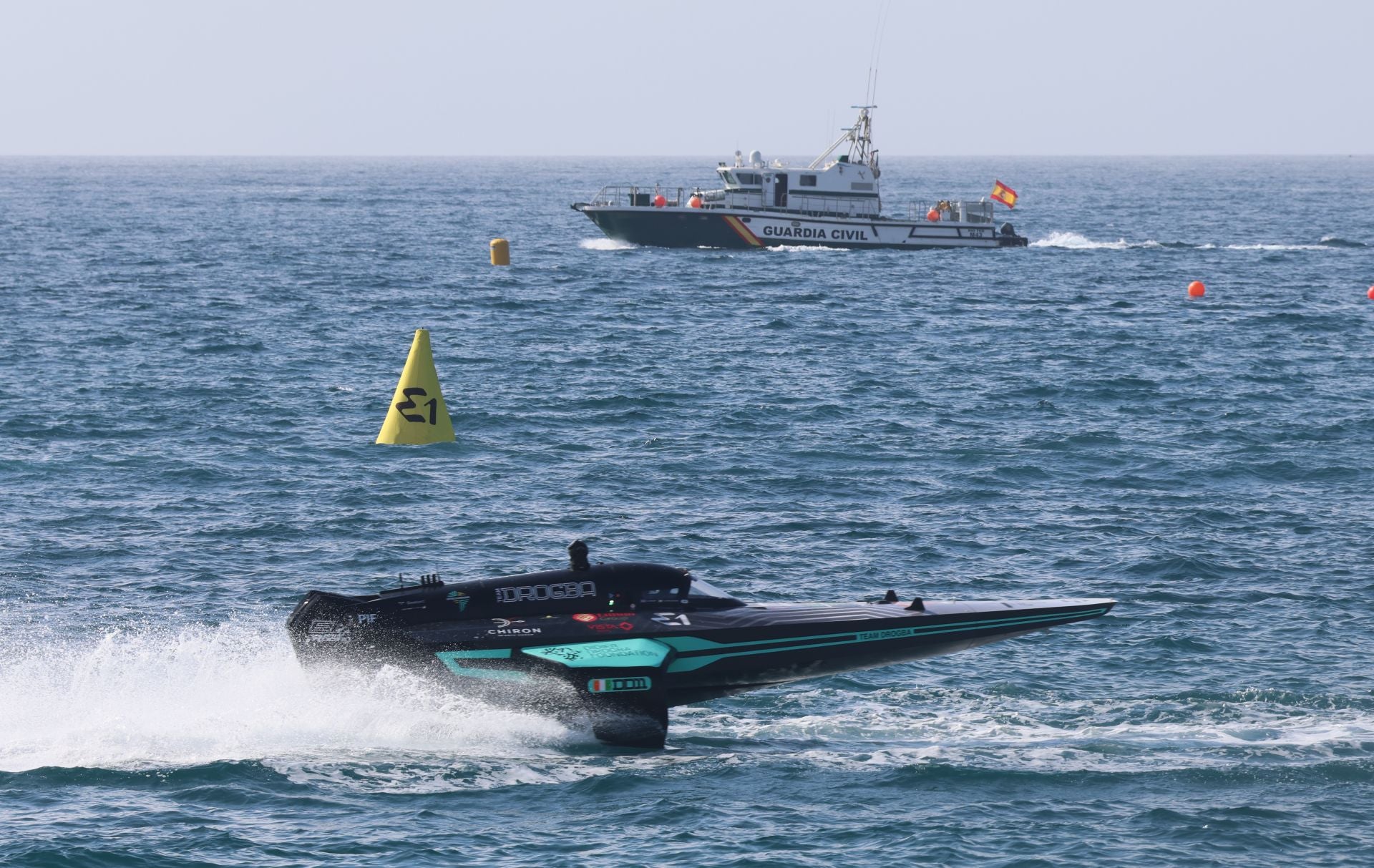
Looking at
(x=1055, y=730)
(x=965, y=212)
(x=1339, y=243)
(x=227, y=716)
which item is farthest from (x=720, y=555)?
(x=1339, y=243)

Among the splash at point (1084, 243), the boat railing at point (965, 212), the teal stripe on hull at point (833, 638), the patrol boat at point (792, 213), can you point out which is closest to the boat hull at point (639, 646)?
the teal stripe on hull at point (833, 638)

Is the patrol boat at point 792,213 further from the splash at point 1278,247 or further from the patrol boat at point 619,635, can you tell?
the patrol boat at point 619,635

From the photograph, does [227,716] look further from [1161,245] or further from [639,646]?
[1161,245]

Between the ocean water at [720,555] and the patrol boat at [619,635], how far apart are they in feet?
1.38

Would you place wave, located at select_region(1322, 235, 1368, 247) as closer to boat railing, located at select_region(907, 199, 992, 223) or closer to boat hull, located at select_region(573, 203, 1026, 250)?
boat railing, located at select_region(907, 199, 992, 223)

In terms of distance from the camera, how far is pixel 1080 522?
25844mm

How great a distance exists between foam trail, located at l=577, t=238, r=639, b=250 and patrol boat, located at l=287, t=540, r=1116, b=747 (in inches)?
2327

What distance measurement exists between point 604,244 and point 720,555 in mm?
60646

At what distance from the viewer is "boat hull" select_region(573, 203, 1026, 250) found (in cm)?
7031

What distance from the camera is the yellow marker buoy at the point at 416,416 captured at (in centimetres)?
3161

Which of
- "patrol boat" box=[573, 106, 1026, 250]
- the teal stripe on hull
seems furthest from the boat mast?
the teal stripe on hull

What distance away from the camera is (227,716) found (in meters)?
17.5

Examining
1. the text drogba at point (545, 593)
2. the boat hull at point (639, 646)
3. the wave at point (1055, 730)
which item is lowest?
the wave at point (1055, 730)

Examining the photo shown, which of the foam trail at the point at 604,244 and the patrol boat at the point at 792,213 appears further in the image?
the foam trail at the point at 604,244
